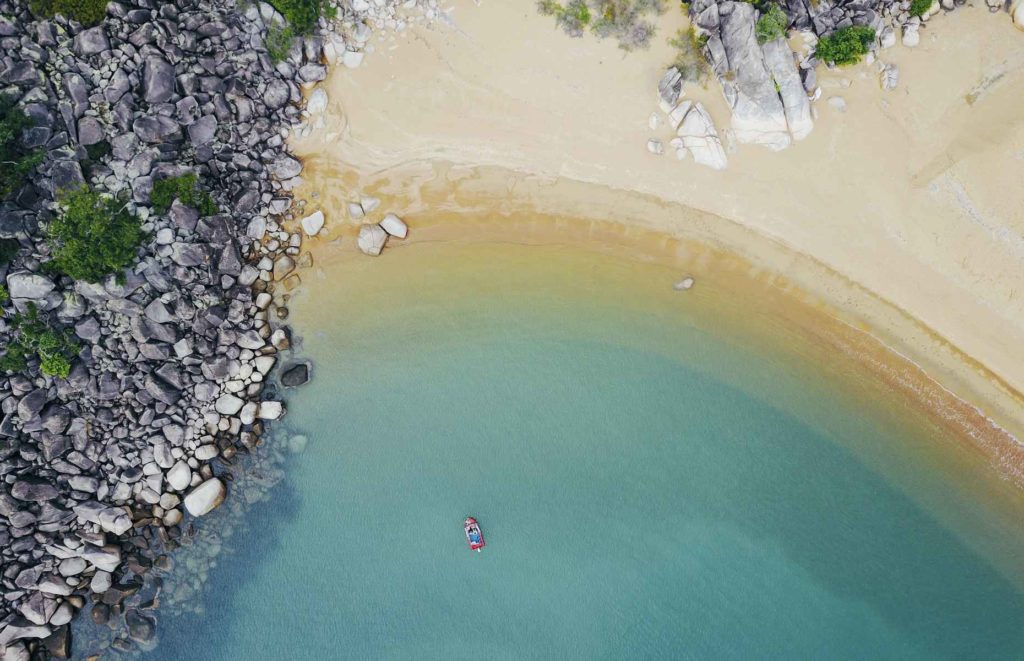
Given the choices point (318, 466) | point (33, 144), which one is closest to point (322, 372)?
point (318, 466)

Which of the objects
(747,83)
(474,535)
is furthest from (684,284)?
(474,535)

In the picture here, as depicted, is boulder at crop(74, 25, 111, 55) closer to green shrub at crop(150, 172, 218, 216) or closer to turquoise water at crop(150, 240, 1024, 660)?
green shrub at crop(150, 172, 218, 216)

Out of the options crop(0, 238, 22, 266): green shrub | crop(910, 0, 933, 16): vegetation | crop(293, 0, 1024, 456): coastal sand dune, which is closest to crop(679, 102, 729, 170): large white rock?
crop(293, 0, 1024, 456): coastal sand dune

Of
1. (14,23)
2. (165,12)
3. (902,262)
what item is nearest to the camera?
(14,23)

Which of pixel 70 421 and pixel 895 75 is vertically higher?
pixel 895 75

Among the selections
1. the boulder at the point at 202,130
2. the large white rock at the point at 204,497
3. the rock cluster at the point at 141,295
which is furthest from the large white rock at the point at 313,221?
the large white rock at the point at 204,497

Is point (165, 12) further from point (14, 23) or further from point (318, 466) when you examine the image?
point (318, 466)

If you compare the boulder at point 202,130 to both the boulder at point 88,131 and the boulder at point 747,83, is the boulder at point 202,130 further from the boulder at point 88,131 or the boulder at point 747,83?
the boulder at point 747,83
